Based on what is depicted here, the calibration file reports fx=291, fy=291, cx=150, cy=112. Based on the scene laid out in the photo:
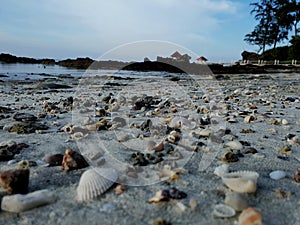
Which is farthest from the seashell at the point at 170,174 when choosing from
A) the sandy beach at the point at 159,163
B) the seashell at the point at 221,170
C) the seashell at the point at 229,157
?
the seashell at the point at 229,157

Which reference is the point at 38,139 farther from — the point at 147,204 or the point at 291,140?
the point at 291,140

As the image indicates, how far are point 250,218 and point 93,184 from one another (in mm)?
824

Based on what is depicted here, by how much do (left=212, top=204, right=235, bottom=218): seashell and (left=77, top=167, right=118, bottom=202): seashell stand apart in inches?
23.8

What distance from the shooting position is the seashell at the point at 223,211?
4.47ft

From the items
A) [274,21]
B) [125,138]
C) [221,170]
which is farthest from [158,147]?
[274,21]

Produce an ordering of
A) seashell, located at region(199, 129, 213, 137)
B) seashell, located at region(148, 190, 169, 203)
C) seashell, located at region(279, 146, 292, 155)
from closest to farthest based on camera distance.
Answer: seashell, located at region(148, 190, 169, 203) < seashell, located at region(279, 146, 292, 155) < seashell, located at region(199, 129, 213, 137)

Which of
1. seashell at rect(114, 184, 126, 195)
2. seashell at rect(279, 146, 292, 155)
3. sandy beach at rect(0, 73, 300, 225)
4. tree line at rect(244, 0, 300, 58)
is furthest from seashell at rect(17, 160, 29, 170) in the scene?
tree line at rect(244, 0, 300, 58)

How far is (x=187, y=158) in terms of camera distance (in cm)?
225

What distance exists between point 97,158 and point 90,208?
72cm

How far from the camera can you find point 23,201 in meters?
1.43

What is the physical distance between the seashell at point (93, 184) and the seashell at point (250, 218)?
736mm

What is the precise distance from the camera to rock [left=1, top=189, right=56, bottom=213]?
4.62 feet

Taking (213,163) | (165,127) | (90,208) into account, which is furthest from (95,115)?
(90,208)

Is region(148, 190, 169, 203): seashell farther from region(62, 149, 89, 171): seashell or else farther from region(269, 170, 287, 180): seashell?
region(269, 170, 287, 180): seashell
